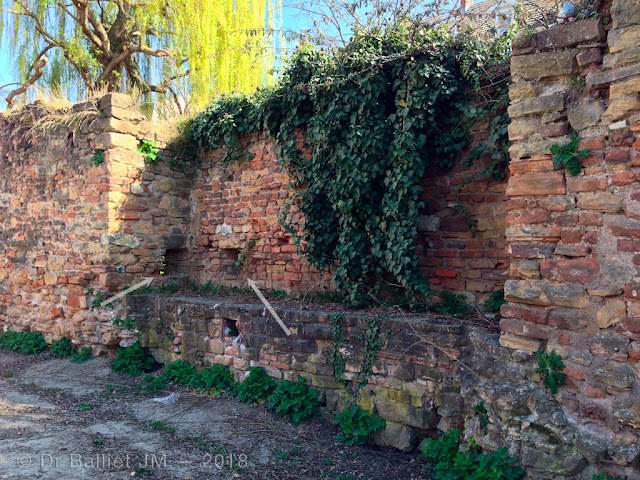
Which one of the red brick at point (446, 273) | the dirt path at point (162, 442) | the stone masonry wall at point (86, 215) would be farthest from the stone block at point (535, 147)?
the stone masonry wall at point (86, 215)

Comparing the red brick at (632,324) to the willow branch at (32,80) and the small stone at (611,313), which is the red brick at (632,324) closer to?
the small stone at (611,313)

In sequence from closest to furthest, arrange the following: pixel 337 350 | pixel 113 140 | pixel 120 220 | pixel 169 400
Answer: pixel 337 350 < pixel 169 400 < pixel 113 140 < pixel 120 220

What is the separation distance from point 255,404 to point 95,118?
13.7ft

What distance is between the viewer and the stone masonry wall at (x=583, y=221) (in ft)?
8.94

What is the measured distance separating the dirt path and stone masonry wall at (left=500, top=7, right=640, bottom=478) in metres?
1.40

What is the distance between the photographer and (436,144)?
4.57 meters

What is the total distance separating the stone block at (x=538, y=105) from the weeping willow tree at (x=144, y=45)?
6.47 meters

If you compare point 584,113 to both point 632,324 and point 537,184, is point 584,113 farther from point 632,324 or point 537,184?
point 632,324

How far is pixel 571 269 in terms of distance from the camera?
2.95 m

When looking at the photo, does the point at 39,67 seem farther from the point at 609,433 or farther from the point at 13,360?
the point at 609,433

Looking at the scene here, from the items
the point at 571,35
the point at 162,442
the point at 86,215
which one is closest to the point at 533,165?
the point at 571,35

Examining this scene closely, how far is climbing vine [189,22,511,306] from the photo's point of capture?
14.3ft

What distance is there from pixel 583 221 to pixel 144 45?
1009cm

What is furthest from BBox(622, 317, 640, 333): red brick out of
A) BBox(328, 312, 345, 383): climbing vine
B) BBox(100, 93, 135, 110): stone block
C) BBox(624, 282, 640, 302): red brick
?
BBox(100, 93, 135, 110): stone block
